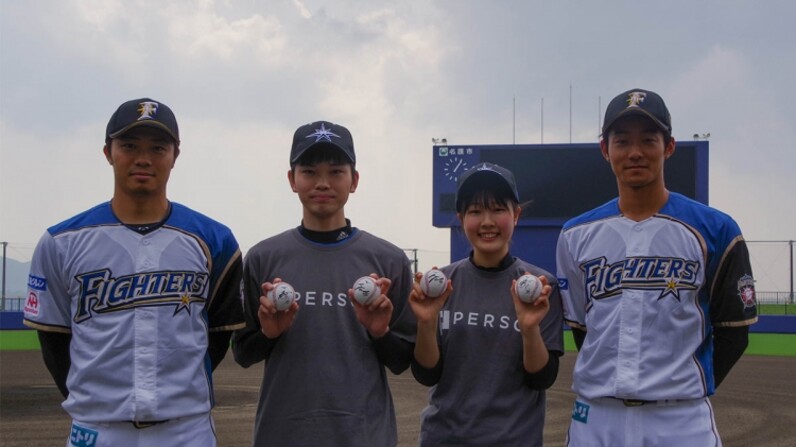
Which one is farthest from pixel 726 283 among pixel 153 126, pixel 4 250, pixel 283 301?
pixel 4 250

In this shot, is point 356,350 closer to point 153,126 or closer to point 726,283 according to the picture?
point 153,126

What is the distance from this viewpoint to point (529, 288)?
3.43m

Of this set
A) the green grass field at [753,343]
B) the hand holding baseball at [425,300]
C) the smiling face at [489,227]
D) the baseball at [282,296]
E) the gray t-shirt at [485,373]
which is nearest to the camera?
the baseball at [282,296]

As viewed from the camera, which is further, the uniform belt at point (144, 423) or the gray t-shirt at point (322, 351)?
the gray t-shirt at point (322, 351)

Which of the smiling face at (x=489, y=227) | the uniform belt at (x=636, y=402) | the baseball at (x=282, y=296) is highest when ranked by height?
the smiling face at (x=489, y=227)

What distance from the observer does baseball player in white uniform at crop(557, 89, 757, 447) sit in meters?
3.43

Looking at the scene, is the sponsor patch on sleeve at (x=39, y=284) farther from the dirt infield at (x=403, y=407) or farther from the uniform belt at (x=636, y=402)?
the dirt infield at (x=403, y=407)

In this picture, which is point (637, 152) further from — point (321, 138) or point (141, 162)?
point (141, 162)

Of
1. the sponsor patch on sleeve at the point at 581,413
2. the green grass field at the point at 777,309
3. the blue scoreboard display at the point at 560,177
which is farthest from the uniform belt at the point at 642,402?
the green grass field at the point at 777,309

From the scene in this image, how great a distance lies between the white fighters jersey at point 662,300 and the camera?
3.45 meters

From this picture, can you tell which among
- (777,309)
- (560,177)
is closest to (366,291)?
(560,177)

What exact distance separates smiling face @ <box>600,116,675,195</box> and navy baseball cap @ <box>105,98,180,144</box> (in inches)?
79.0

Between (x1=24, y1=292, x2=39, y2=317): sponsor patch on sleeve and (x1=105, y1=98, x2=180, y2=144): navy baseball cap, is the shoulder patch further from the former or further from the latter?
(x1=24, y1=292, x2=39, y2=317): sponsor patch on sleeve

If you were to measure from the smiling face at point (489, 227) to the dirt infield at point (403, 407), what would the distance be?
4.40 meters
